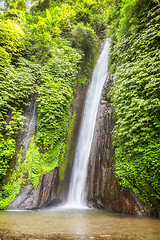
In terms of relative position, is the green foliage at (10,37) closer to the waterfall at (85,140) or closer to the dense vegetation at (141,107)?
the waterfall at (85,140)

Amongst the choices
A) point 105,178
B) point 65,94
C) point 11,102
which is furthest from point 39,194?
point 65,94

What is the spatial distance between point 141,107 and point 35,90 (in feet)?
17.8

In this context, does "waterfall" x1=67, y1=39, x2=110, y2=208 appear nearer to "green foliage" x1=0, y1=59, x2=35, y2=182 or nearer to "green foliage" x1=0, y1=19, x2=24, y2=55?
"green foliage" x1=0, y1=59, x2=35, y2=182

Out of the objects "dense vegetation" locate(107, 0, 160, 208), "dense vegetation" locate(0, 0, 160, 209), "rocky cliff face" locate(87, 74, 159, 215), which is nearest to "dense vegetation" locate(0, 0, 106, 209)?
"dense vegetation" locate(0, 0, 160, 209)

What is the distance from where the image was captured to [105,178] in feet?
20.2

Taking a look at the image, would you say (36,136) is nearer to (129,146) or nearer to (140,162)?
(129,146)

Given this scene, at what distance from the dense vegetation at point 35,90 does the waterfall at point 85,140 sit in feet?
3.29

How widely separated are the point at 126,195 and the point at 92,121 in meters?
4.90

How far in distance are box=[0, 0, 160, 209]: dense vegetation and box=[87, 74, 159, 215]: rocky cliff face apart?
15.4 inches

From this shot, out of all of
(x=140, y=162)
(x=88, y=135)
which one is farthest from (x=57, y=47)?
(x=140, y=162)

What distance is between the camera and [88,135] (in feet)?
29.2

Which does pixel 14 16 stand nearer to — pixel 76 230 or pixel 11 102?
pixel 11 102

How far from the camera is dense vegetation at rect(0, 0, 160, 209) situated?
478cm

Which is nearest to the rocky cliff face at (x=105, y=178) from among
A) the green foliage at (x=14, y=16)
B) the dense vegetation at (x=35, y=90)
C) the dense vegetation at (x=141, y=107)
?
the dense vegetation at (x=141, y=107)
